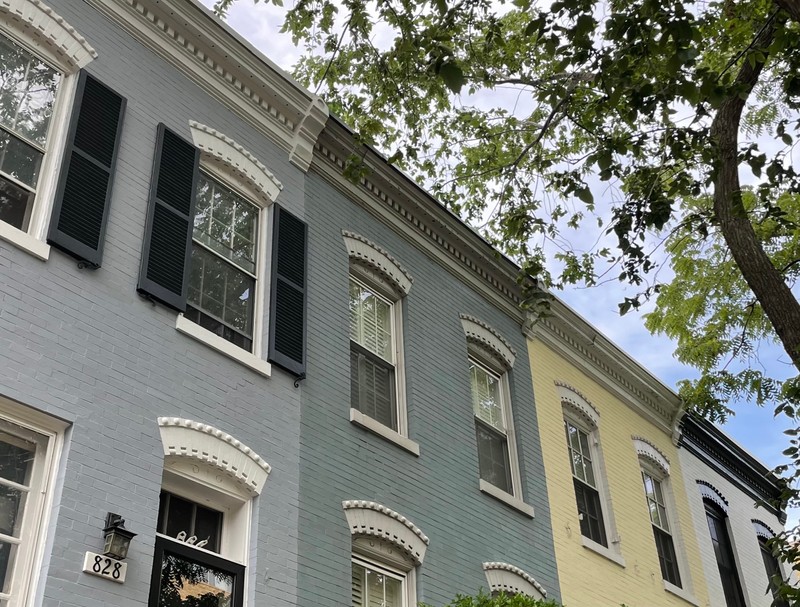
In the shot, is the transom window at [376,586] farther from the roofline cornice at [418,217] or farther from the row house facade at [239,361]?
the roofline cornice at [418,217]

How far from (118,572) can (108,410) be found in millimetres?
1275

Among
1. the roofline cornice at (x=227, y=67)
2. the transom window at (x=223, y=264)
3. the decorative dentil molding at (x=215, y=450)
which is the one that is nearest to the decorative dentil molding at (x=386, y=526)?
the decorative dentil molding at (x=215, y=450)

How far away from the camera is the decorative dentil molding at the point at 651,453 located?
52.2 ft

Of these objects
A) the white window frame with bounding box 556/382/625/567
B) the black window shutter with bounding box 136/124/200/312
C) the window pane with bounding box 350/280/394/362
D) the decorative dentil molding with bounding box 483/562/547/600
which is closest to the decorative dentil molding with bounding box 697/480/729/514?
the white window frame with bounding box 556/382/625/567

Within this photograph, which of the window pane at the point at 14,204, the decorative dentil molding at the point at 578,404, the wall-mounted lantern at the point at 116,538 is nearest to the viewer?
the wall-mounted lantern at the point at 116,538

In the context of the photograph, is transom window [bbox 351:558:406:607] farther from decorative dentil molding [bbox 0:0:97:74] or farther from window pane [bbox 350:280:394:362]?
decorative dentil molding [bbox 0:0:97:74]

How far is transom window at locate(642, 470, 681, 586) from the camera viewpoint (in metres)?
15.4

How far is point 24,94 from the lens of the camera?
7.88m

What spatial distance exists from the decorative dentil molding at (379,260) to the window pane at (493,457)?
216 centimetres

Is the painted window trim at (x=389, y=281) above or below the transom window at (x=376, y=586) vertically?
above

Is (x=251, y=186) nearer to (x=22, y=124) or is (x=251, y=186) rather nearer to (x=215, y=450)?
(x=22, y=124)

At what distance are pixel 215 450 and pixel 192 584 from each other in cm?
111

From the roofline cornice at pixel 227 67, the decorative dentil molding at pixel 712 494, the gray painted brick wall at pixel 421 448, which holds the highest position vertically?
the roofline cornice at pixel 227 67

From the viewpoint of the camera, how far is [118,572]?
657cm
